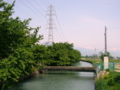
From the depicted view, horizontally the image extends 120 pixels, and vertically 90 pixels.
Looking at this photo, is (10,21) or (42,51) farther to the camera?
(42,51)

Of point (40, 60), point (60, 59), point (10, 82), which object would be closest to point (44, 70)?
point (60, 59)

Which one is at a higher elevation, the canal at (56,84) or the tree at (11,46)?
the tree at (11,46)

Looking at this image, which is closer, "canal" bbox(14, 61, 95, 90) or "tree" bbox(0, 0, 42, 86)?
"tree" bbox(0, 0, 42, 86)

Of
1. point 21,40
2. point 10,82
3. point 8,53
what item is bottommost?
point 10,82

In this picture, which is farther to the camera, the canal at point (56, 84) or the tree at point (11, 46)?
the canal at point (56, 84)

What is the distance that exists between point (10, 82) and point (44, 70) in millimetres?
18454

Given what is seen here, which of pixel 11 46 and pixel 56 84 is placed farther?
pixel 56 84

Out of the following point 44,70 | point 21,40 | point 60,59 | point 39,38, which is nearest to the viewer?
point 21,40

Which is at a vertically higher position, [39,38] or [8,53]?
[39,38]

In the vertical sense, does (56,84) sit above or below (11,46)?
below

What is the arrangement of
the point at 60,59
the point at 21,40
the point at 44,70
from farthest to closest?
the point at 60,59
the point at 44,70
the point at 21,40

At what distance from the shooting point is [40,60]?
2377 centimetres

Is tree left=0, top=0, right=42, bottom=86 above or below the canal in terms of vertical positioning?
above

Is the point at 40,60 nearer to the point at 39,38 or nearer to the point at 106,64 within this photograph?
the point at 39,38
